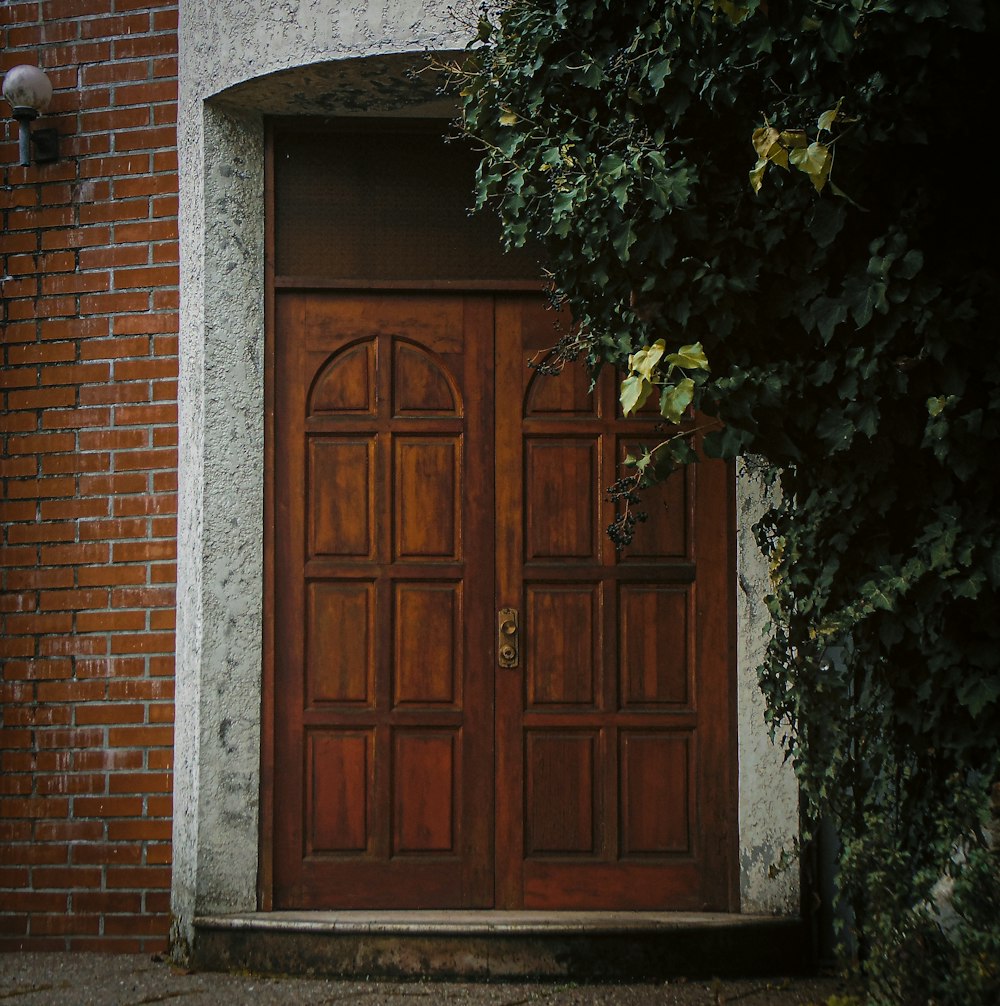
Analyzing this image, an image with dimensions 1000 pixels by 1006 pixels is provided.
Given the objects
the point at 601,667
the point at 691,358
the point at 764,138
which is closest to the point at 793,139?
the point at 764,138

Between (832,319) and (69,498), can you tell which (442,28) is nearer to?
(832,319)

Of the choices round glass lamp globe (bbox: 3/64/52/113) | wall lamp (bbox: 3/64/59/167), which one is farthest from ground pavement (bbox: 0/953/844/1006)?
round glass lamp globe (bbox: 3/64/52/113)

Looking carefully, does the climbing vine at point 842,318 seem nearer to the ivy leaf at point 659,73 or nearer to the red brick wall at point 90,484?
the ivy leaf at point 659,73

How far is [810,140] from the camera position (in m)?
3.25

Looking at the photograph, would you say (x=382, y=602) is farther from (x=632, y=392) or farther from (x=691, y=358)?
Result: (x=691, y=358)

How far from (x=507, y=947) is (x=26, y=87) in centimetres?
401

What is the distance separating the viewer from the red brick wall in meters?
4.83

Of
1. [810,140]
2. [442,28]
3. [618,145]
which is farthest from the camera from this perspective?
[442,28]

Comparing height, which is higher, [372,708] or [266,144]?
[266,144]

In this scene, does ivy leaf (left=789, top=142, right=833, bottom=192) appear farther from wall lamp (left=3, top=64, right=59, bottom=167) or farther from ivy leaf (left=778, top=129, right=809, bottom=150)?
wall lamp (left=3, top=64, right=59, bottom=167)

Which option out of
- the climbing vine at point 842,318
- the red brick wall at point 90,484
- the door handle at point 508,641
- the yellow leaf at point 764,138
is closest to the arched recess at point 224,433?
the red brick wall at point 90,484

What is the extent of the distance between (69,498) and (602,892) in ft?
9.15

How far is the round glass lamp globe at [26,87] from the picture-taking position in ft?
15.8

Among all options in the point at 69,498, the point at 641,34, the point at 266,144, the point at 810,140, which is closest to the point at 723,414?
the point at 810,140
